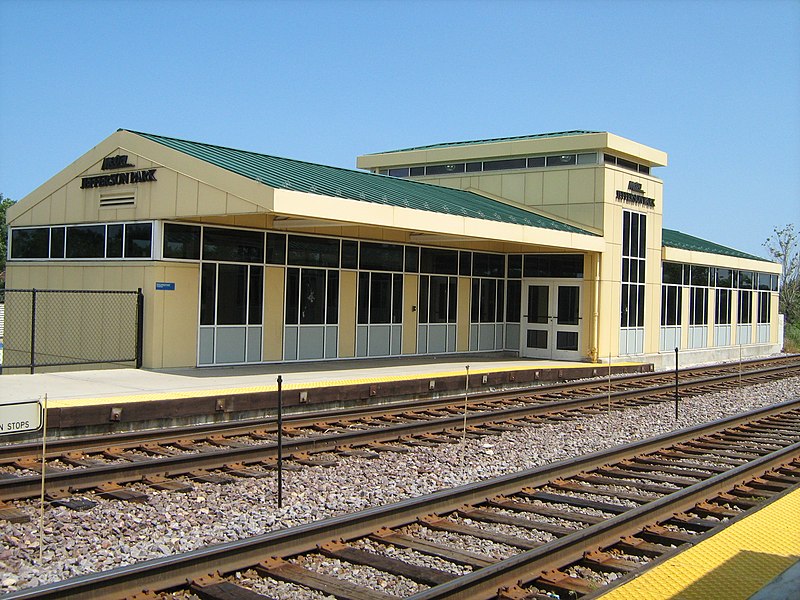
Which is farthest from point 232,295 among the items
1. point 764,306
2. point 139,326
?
point 764,306

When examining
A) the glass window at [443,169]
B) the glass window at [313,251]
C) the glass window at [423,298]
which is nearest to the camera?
the glass window at [313,251]

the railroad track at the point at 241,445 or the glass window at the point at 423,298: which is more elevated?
the glass window at the point at 423,298

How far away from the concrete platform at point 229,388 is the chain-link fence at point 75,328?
1.00 metres

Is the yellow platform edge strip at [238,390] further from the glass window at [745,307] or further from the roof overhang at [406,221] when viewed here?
the glass window at [745,307]

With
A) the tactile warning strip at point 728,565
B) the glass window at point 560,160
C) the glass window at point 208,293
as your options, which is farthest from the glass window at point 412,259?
the tactile warning strip at point 728,565

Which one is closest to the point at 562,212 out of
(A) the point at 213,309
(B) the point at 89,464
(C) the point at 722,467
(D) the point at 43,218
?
(A) the point at 213,309

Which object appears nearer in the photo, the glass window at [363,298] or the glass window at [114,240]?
the glass window at [114,240]

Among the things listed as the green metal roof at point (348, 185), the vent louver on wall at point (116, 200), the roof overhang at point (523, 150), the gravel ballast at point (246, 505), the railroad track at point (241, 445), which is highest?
the roof overhang at point (523, 150)

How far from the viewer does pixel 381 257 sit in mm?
23484

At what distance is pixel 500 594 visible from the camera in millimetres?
5898

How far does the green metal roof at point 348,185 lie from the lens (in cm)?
1811

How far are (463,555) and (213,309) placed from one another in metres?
13.4

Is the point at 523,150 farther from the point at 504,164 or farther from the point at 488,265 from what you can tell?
the point at 488,265

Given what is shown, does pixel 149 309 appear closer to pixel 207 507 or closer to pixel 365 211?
pixel 365 211
